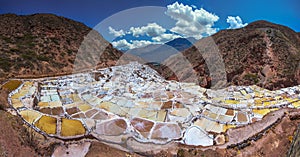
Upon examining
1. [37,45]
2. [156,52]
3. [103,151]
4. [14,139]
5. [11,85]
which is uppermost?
[156,52]

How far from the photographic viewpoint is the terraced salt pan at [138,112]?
920 cm

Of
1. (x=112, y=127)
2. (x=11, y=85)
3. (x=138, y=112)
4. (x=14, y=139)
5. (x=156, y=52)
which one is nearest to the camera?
(x=14, y=139)

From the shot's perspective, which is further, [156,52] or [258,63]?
[156,52]

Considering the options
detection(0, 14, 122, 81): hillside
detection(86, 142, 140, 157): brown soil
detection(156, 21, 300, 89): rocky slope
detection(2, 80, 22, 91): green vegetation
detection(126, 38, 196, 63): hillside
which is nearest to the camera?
detection(86, 142, 140, 157): brown soil

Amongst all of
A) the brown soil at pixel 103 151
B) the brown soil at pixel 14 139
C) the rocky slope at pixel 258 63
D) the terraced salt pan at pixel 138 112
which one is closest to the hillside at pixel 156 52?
the rocky slope at pixel 258 63

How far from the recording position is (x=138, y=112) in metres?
11.6

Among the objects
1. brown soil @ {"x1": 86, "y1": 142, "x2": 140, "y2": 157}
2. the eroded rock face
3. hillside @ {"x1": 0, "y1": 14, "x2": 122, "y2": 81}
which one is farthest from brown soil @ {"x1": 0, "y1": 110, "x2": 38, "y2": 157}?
hillside @ {"x1": 0, "y1": 14, "x2": 122, "y2": 81}

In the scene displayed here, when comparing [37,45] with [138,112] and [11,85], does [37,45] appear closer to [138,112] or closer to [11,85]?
[11,85]

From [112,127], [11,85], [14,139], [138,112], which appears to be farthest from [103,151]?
[11,85]

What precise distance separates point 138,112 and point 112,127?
2.29 m

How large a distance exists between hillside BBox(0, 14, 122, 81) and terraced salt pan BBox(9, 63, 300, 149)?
7.41 meters

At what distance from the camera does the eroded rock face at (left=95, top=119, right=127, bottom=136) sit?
9.21 m

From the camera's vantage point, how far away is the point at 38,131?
8.46m

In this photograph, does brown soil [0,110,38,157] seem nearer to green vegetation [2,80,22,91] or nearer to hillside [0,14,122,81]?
green vegetation [2,80,22,91]
